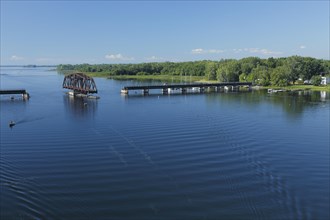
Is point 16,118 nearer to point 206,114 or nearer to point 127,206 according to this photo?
point 206,114

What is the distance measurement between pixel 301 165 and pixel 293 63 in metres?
102

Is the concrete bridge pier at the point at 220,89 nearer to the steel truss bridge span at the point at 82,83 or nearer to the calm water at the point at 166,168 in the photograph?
the steel truss bridge span at the point at 82,83

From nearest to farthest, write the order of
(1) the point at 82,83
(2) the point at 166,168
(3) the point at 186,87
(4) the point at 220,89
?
(2) the point at 166,168, (1) the point at 82,83, (3) the point at 186,87, (4) the point at 220,89

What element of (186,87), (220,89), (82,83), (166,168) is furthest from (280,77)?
(166,168)

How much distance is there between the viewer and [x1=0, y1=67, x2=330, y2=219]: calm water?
21922mm

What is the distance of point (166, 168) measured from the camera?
97.3ft

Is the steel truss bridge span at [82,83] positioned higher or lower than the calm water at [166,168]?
higher

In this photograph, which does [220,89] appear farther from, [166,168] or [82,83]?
[166,168]

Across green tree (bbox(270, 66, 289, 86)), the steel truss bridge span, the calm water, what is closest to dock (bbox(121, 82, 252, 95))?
green tree (bbox(270, 66, 289, 86))

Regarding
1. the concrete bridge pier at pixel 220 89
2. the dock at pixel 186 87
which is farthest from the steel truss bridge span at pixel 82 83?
the concrete bridge pier at pixel 220 89

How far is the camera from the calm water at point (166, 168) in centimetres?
2192

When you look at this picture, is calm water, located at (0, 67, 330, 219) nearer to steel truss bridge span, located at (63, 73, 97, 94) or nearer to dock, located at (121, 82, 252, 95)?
steel truss bridge span, located at (63, 73, 97, 94)

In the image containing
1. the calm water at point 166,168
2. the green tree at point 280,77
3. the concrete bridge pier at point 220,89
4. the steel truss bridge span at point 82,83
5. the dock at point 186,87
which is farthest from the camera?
the green tree at point 280,77

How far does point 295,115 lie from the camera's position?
59.3m
